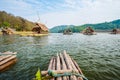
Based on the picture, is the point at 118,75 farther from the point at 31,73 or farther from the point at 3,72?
the point at 3,72

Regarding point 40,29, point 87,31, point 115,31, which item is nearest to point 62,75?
point 40,29

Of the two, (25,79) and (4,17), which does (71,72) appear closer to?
(25,79)

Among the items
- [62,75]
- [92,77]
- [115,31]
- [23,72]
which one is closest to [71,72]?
[62,75]

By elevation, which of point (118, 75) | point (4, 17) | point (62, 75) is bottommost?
point (118, 75)

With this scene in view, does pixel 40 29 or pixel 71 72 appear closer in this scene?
pixel 71 72

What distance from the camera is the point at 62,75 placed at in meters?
6.95

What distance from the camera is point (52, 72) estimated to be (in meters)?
6.88

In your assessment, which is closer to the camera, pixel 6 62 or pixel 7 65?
pixel 6 62

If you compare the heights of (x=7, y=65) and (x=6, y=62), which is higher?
(x=6, y=62)

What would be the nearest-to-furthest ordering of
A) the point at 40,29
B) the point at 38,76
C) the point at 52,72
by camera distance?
the point at 38,76, the point at 52,72, the point at 40,29

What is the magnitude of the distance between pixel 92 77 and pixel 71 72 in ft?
11.4

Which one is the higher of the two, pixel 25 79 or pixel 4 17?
pixel 4 17

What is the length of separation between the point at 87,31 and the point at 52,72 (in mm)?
120229

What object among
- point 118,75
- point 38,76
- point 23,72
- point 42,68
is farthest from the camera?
point 42,68
